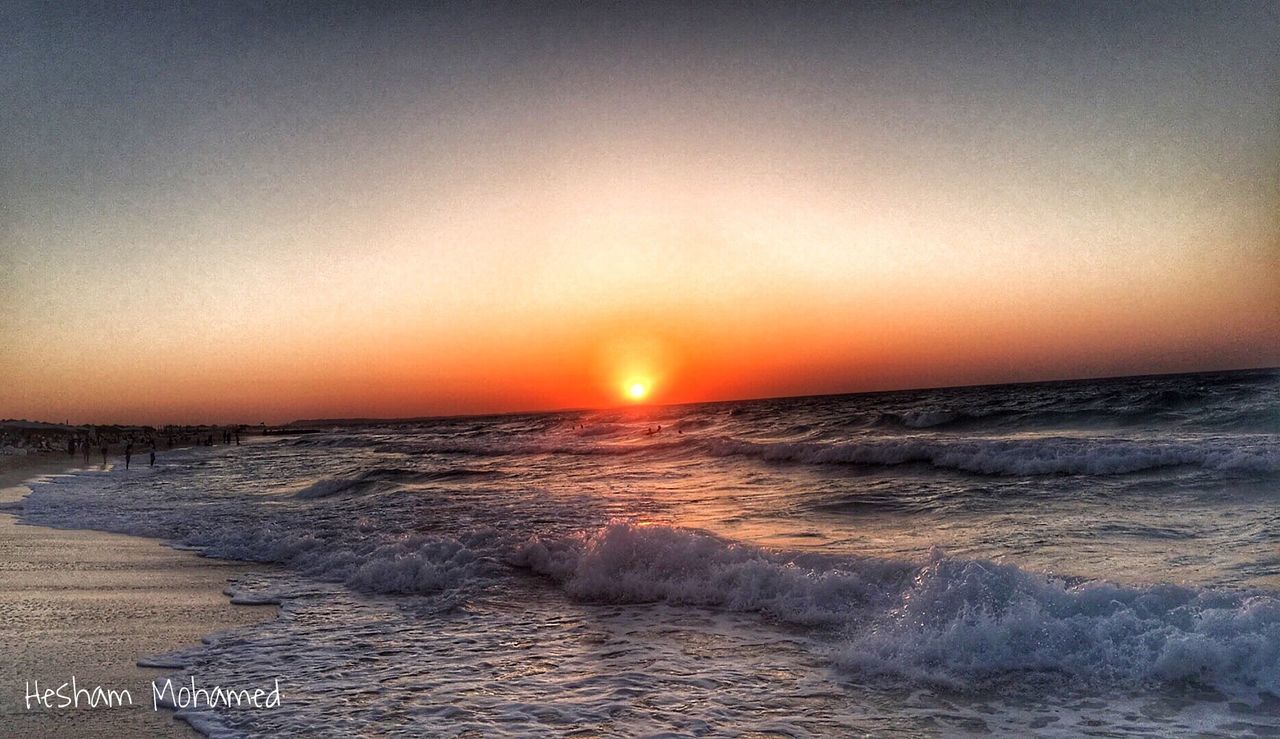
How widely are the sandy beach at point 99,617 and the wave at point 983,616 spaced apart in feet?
16.7

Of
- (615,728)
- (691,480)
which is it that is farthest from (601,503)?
(615,728)

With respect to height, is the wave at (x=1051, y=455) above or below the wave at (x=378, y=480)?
above

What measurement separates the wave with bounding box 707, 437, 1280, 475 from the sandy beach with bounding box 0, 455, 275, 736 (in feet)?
68.7

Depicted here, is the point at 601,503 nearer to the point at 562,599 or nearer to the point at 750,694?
the point at 562,599

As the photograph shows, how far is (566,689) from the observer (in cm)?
666

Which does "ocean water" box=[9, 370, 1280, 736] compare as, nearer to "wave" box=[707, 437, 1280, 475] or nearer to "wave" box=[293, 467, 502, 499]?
"wave" box=[707, 437, 1280, 475]

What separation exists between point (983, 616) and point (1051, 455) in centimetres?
1822

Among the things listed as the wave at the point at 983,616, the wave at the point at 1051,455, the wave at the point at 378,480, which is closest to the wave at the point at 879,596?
the wave at the point at 983,616

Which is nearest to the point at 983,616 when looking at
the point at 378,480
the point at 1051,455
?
the point at 1051,455

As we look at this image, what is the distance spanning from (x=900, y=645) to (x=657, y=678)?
2.50 meters

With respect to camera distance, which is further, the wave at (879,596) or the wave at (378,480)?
the wave at (378,480)

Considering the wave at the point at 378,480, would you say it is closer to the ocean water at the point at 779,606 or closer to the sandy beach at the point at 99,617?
the ocean water at the point at 779,606

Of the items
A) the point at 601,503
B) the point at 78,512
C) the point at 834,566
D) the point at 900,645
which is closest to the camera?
the point at 900,645

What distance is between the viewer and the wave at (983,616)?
6.85 metres
